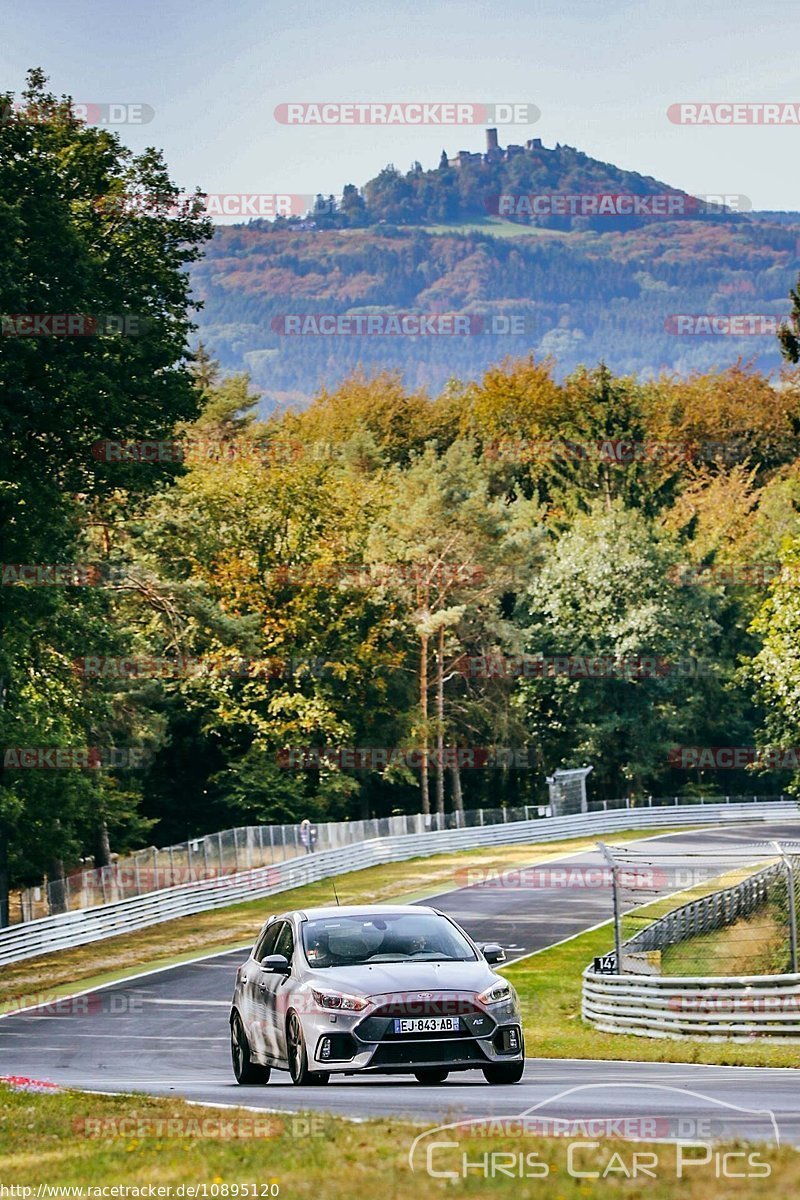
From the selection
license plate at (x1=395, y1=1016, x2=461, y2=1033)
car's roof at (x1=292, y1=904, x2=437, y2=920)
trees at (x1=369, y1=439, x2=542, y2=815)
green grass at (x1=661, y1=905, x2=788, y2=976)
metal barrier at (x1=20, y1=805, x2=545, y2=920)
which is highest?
trees at (x1=369, y1=439, x2=542, y2=815)

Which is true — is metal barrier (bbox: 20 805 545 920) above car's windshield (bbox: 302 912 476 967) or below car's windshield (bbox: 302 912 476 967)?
below

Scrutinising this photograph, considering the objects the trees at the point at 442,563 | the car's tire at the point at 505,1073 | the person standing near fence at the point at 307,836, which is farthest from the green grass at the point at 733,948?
the trees at the point at 442,563

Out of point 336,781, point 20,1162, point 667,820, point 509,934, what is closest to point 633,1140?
point 20,1162

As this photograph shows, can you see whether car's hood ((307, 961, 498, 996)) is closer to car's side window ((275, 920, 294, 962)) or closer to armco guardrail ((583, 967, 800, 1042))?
car's side window ((275, 920, 294, 962))

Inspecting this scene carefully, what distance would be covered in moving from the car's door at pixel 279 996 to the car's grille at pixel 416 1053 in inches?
44.0

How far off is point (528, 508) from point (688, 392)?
23.6 meters

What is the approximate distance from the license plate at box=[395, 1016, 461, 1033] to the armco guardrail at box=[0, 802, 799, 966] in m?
28.7

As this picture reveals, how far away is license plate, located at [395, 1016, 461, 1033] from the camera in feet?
44.3

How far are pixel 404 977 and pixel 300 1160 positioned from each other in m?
4.47

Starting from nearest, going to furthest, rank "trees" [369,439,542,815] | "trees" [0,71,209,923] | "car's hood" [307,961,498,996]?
"car's hood" [307,961,498,996] < "trees" [0,71,209,923] < "trees" [369,439,542,815]

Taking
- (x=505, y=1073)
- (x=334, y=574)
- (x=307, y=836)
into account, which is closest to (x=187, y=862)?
(x=307, y=836)

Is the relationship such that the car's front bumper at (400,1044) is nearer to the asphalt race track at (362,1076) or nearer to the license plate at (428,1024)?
the license plate at (428,1024)

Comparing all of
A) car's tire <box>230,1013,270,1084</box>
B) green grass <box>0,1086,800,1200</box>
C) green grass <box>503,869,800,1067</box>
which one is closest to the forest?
green grass <box>503,869,800,1067</box>

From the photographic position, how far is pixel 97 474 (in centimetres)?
3734
